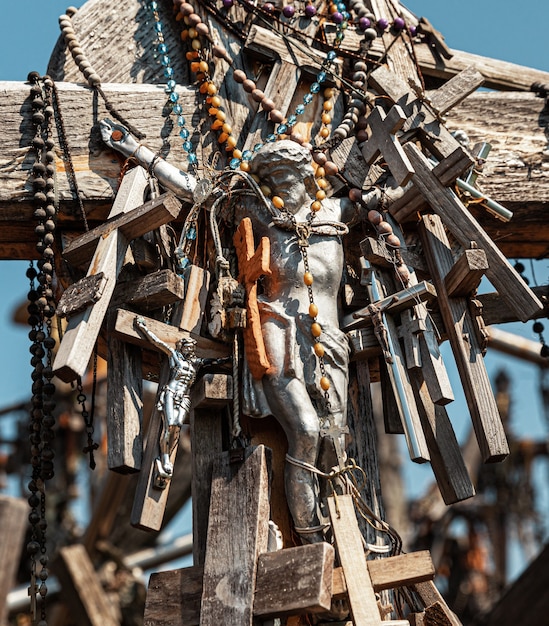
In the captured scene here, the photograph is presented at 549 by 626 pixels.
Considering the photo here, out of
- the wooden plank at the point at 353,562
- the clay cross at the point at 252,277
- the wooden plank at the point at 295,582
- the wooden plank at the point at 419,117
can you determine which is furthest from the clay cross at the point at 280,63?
the wooden plank at the point at 295,582

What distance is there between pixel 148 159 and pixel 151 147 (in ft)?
0.41

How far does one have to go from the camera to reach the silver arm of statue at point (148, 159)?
3920 millimetres

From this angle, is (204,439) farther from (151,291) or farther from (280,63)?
(280,63)

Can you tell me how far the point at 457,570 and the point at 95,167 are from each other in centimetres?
686

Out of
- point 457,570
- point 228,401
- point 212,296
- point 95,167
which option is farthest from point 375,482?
point 457,570

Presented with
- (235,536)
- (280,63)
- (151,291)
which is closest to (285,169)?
(280,63)

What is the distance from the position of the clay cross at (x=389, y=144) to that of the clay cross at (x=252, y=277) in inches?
19.3

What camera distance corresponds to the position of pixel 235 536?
3332 millimetres

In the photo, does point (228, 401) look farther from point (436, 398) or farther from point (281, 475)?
point (436, 398)

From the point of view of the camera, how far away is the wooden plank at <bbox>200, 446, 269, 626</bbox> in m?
3.24

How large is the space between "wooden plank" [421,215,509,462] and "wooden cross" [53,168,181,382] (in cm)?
86

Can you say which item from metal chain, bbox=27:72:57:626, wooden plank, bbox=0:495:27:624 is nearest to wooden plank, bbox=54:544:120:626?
metal chain, bbox=27:72:57:626

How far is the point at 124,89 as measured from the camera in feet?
13.6

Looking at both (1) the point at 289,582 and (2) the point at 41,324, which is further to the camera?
(2) the point at 41,324
